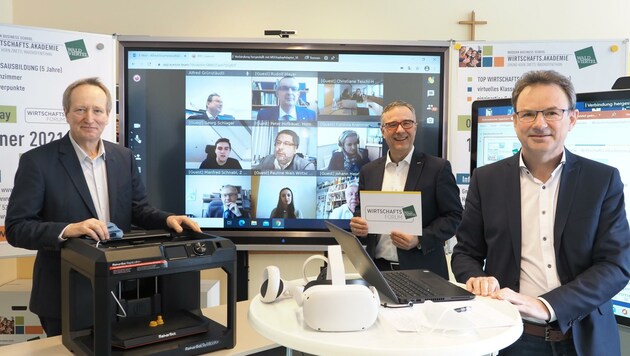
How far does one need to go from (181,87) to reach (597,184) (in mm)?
2582

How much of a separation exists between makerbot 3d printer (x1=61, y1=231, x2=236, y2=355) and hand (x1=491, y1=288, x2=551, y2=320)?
0.83m

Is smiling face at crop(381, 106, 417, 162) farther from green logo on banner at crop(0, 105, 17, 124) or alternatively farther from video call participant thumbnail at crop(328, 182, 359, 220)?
green logo on banner at crop(0, 105, 17, 124)

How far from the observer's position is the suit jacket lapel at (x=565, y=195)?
1.56 metres

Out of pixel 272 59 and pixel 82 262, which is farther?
pixel 272 59

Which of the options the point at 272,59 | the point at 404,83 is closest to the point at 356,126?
the point at 404,83

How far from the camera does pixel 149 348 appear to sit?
4.82 ft

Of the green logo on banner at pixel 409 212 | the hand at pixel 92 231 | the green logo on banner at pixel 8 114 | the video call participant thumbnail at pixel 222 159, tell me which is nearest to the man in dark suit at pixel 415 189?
the green logo on banner at pixel 409 212

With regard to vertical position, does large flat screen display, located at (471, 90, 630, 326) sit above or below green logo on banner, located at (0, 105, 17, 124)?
below

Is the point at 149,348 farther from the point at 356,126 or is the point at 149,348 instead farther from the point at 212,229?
the point at 356,126

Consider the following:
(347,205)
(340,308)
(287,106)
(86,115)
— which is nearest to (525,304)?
(340,308)

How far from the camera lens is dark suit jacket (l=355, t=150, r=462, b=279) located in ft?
8.04

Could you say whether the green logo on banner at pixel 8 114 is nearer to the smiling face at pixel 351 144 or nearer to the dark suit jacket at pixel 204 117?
the dark suit jacket at pixel 204 117

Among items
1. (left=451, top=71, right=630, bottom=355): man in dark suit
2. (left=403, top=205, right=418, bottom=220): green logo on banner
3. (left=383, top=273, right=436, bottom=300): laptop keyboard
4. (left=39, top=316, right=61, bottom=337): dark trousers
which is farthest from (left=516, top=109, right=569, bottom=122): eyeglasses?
(left=39, top=316, right=61, bottom=337): dark trousers

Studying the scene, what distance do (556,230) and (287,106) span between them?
6.80ft
